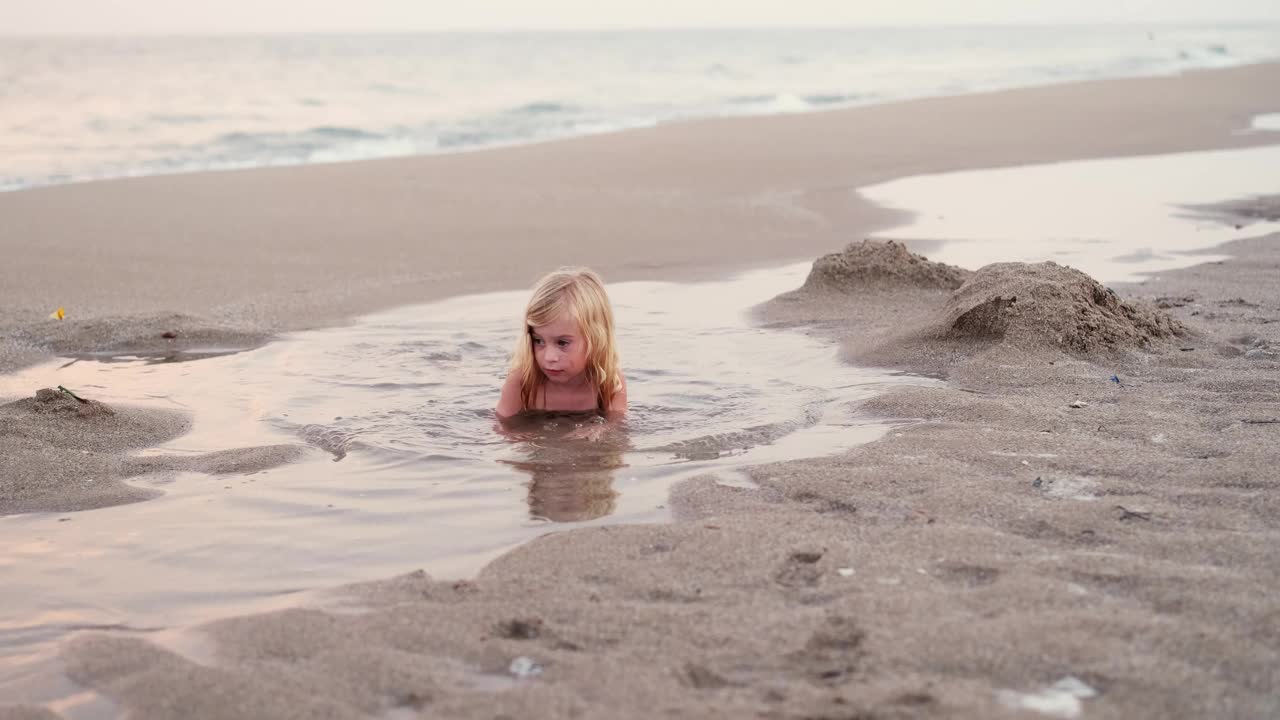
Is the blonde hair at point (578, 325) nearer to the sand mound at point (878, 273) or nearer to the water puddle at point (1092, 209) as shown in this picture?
the sand mound at point (878, 273)

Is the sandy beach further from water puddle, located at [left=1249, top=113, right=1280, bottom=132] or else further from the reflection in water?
water puddle, located at [left=1249, top=113, right=1280, bottom=132]

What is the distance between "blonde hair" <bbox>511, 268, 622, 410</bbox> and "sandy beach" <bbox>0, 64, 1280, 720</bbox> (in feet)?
3.96

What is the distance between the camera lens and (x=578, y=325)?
5.54m

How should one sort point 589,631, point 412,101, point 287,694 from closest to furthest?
point 287,694
point 589,631
point 412,101

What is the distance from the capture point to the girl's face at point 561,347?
5.52m

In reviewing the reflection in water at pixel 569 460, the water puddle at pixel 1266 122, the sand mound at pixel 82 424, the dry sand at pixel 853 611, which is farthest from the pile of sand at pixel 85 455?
the water puddle at pixel 1266 122

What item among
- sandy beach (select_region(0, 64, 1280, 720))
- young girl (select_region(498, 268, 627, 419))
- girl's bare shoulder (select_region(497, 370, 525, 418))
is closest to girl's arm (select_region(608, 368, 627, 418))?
young girl (select_region(498, 268, 627, 419))

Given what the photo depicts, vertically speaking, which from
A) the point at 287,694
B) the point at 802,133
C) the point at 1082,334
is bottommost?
the point at 287,694

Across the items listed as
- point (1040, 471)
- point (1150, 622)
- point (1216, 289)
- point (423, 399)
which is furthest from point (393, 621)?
point (1216, 289)

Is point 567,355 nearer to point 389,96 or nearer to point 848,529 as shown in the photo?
point 848,529

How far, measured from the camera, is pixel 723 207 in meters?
11.5

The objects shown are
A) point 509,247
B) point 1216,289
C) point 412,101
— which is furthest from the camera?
point 412,101

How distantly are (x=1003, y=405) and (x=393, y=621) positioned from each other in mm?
2841

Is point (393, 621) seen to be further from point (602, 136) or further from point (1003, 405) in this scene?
point (602, 136)
